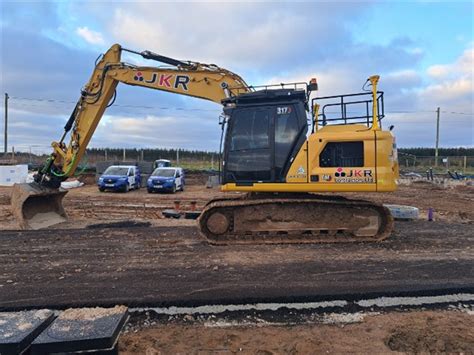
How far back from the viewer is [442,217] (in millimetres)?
14555

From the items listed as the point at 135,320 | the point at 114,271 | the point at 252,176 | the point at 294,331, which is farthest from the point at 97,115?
the point at 294,331

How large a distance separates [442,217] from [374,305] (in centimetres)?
1094

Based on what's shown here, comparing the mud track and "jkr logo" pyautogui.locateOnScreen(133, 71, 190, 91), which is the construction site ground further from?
"jkr logo" pyautogui.locateOnScreen(133, 71, 190, 91)

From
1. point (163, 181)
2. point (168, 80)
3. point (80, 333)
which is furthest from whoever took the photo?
point (163, 181)

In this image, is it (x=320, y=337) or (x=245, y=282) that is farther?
(x=245, y=282)

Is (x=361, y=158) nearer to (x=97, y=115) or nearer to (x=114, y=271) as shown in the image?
(x=114, y=271)

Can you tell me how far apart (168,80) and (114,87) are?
184 centimetres

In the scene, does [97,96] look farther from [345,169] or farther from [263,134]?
[345,169]

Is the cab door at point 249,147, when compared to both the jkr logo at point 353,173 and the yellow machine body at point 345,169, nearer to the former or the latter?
the yellow machine body at point 345,169

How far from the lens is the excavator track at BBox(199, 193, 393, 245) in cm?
891

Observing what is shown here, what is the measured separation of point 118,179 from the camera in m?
25.5

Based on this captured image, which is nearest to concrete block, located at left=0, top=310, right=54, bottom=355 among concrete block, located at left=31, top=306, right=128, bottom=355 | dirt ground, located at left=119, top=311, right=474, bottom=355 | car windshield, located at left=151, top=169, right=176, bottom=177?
concrete block, located at left=31, top=306, right=128, bottom=355

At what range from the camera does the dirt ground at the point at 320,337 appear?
4.06 meters

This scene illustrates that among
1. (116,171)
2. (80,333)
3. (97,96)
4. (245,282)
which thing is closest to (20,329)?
(80,333)
